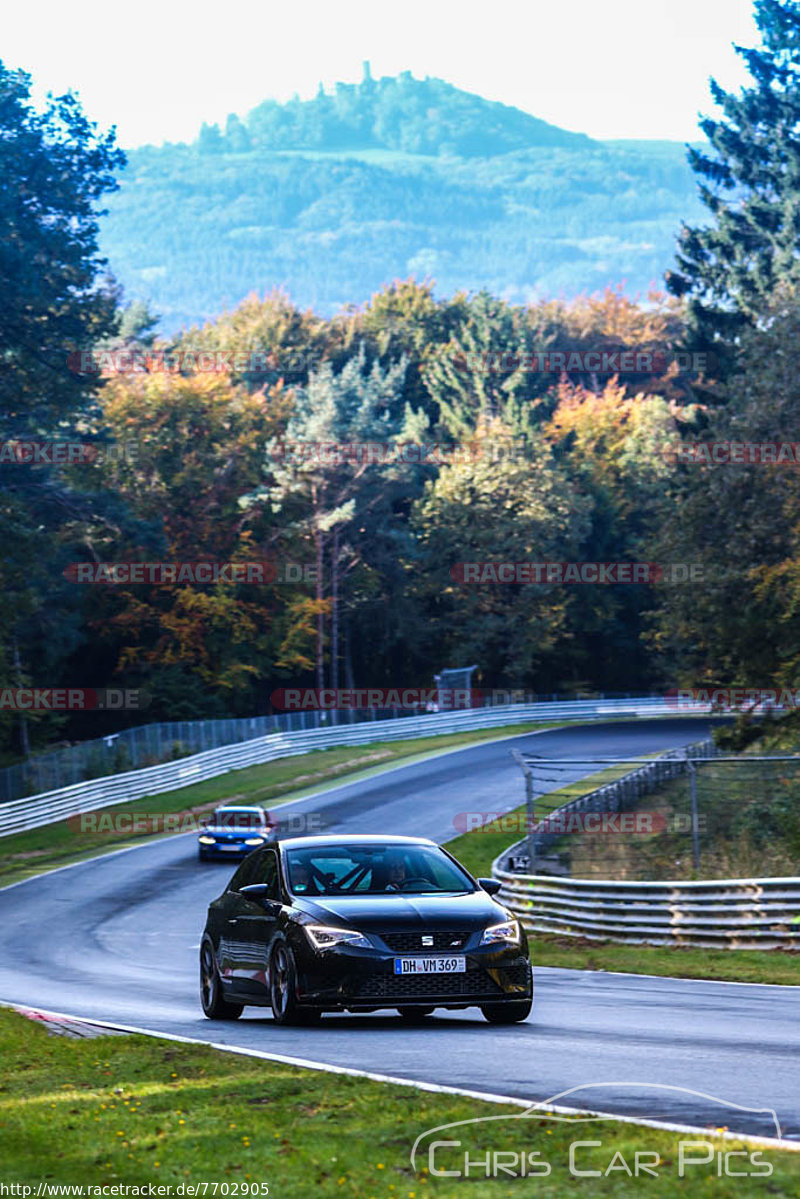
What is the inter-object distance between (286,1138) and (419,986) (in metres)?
4.31

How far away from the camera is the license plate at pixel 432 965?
38.8 feet

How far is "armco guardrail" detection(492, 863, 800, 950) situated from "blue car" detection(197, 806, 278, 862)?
13012 mm

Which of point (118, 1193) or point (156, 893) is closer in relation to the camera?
point (118, 1193)

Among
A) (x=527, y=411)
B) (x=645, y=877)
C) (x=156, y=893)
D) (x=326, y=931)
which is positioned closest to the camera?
(x=326, y=931)

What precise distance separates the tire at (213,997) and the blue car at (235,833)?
81.0 ft

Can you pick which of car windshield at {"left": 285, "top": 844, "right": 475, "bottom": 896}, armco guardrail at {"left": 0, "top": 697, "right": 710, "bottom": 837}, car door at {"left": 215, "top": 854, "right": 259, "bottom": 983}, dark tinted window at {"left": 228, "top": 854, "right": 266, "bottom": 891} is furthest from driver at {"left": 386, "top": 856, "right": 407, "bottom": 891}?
armco guardrail at {"left": 0, "top": 697, "right": 710, "bottom": 837}

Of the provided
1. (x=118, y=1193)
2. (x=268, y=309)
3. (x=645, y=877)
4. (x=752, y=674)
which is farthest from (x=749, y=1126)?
(x=268, y=309)

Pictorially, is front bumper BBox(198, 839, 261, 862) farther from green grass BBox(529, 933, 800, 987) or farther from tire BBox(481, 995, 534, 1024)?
tire BBox(481, 995, 534, 1024)

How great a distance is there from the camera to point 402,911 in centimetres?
1216

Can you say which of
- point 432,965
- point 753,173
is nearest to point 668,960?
point 432,965

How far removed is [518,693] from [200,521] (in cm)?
1770

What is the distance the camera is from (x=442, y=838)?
41.9 meters

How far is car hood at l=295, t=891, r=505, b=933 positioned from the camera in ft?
39.5

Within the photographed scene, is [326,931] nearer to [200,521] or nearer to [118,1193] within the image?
[118,1193]
